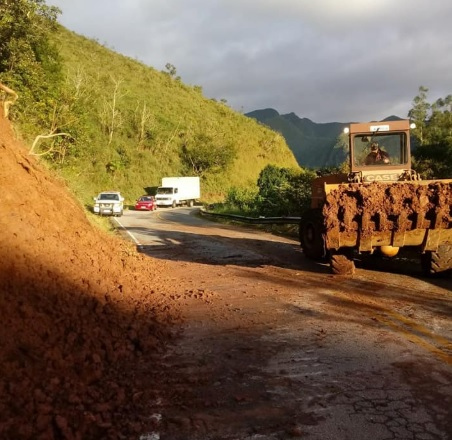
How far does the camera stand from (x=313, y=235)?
11.7m

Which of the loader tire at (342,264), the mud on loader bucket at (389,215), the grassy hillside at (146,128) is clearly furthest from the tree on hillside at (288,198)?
the grassy hillside at (146,128)

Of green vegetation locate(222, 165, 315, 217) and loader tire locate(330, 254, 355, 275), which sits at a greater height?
green vegetation locate(222, 165, 315, 217)

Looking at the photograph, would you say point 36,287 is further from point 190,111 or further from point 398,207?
point 190,111

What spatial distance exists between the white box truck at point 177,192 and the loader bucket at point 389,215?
3970 cm

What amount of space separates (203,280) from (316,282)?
90.9 inches

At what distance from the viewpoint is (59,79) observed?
3397 centimetres

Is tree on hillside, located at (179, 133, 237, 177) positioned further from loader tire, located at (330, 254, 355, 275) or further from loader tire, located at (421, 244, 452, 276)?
loader tire, located at (421, 244, 452, 276)

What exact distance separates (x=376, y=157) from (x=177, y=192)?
39.6m

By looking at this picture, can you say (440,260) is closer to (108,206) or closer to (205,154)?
(108,206)

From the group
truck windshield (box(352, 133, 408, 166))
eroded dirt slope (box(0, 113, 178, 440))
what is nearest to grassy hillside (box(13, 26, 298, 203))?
truck windshield (box(352, 133, 408, 166))

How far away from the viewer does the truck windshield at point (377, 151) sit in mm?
10672

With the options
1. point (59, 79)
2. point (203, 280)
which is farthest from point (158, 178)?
point (203, 280)

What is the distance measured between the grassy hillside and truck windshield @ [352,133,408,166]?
114 feet

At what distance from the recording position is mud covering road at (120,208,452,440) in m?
3.48
